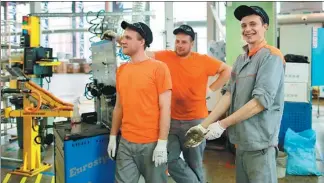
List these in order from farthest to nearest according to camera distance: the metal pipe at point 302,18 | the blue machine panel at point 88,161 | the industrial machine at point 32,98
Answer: the metal pipe at point 302,18
the industrial machine at point 32,98
the blue machine panel at point 88,161

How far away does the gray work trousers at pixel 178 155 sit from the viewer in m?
2.24

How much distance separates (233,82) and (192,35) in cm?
74

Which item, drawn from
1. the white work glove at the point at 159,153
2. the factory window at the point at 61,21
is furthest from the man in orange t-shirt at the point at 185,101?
the factory window at the point at 61,21

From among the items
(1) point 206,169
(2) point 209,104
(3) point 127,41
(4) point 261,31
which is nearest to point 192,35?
(3) point 127,41

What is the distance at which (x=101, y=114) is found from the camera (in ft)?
7.49

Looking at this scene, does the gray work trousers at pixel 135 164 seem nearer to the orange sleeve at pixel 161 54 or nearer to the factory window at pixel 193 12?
the orange sleeve at pixel 161 54

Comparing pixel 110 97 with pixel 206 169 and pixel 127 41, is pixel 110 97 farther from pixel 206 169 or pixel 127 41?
pixel 206 169

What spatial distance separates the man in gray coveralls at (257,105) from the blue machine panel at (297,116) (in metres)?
2.23

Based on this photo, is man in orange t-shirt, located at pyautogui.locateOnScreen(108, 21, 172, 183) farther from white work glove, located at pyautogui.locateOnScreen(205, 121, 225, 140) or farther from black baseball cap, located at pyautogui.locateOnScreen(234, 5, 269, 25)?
black baseball cap, located at pyautogui.locateOnScreen(234, 5, 269, 25)

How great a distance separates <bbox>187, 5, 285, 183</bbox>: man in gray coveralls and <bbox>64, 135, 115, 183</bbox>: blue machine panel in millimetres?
740

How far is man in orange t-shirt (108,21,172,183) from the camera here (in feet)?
5.63

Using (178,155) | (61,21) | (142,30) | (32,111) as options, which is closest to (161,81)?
(142,30)

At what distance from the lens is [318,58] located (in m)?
4.34

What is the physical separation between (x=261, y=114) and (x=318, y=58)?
3.37 metres
